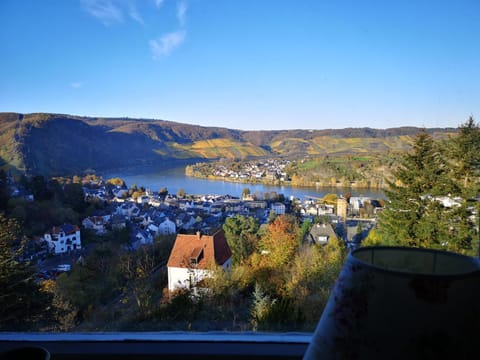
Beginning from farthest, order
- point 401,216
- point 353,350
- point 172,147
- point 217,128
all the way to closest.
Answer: point 217,128 → point 172,147 → point 401,216 → point 353,350

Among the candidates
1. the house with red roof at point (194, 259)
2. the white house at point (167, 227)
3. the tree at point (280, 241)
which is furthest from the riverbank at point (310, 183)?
the house with red roof at point (194, 259)

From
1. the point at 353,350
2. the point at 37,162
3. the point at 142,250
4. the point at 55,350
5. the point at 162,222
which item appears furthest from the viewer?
the point at 162,222

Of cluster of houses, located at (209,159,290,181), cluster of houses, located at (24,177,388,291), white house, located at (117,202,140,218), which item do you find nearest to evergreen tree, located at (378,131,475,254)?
cluster of houses, located at (24,177,388,291)

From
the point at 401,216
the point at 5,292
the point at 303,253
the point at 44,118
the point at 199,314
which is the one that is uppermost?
the point at 44,118

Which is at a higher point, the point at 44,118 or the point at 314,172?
the point at 44,118

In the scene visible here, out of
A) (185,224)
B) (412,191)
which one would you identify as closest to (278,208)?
(185,224)

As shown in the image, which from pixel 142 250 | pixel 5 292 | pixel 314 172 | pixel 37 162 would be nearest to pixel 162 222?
pixel 142 250

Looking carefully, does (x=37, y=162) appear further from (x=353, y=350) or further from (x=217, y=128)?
(x=217, y=128)
